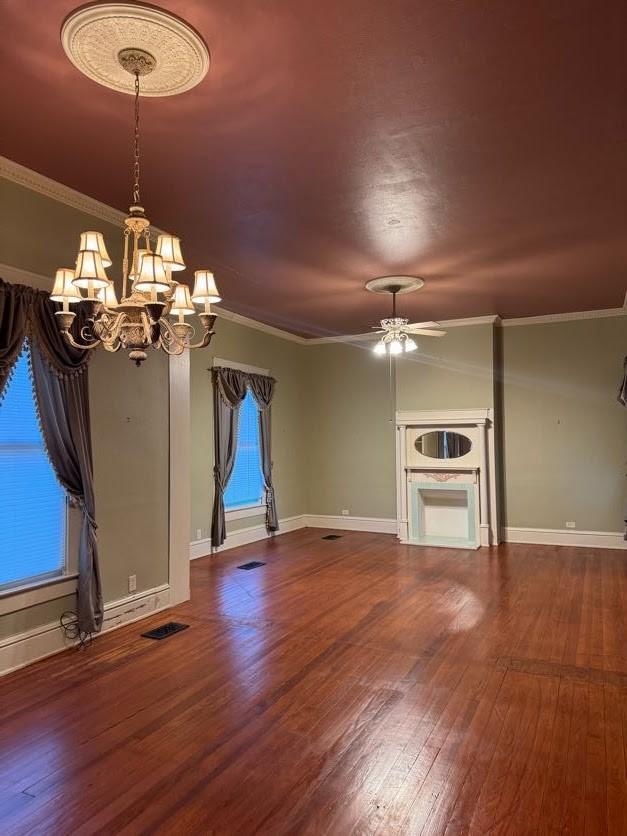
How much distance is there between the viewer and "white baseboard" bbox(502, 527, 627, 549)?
25.0ft

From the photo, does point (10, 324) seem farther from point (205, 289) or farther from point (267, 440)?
point (267, 440)

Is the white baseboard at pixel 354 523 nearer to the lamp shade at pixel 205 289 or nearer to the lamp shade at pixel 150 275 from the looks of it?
the lamp shade at pixel 205 289

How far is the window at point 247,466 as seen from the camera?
7859 mm

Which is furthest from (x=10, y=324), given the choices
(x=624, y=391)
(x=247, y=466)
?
(x=624, y=391)

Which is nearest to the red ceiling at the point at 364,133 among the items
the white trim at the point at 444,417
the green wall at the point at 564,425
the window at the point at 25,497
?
the window at the point at 25,497

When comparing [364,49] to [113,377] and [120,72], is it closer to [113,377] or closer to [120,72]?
[120,72]

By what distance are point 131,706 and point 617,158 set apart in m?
4.35

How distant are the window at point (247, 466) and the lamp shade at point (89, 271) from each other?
5.26 meters

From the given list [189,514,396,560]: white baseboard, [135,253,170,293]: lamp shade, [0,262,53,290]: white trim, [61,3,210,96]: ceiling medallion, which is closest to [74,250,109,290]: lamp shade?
[135,253,170,293]: lamp shade

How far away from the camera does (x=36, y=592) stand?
3.83 meters

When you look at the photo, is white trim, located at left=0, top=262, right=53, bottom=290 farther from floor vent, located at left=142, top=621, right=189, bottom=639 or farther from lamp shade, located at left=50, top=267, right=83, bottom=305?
floor vent, located at left=142, top=621, right=189, bottom=639

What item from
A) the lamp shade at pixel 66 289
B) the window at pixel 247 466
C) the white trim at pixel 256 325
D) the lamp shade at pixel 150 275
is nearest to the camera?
the lamp shade at pixel 150 275

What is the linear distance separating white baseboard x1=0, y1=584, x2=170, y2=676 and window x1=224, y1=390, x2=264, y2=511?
9.59ft

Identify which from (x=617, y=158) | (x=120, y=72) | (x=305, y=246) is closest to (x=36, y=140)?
(x=120, y=72)
